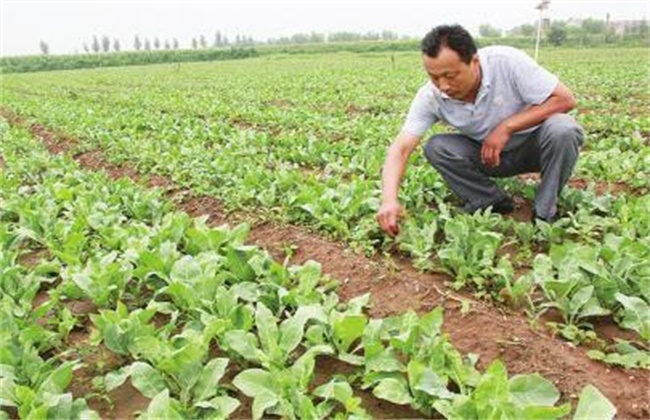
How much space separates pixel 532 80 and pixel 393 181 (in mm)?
1149

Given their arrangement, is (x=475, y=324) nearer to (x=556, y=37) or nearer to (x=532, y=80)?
(x=532, y=80)

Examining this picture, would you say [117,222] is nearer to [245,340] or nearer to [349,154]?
[245,340]

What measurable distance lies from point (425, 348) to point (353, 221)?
6.94 ft

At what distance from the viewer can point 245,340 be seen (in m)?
2.87

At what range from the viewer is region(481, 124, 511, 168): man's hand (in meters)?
4.25

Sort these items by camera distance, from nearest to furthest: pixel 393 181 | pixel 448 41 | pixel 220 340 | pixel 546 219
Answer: pixel 220 340, pixel 448 41, pixel 393 181, pixel 546 219

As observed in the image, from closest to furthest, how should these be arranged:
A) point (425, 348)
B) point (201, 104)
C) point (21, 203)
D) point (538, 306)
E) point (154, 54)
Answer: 1. point (425, 348)
2. point (538, 306)
3. point (21, 203)
4. point (201, 104)
5. point (154, 54)

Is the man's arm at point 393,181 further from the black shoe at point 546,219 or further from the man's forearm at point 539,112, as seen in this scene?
the black shoe at point 546,219

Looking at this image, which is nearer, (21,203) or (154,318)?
(154,318)

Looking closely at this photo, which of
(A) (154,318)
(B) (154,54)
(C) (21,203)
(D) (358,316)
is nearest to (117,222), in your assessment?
(C) (21,203)

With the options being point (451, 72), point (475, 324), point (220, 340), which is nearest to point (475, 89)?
point (451, 72)

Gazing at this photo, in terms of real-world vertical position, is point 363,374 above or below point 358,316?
below

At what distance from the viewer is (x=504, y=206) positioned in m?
4.83

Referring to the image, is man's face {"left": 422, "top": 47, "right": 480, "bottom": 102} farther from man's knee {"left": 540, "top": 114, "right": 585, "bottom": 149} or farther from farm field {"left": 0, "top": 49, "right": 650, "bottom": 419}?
farm field {"left": 0, "top": 49, "right": 650, "bottom": 419}
